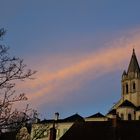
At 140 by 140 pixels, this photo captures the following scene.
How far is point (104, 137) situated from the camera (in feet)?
145

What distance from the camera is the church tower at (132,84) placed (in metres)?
114

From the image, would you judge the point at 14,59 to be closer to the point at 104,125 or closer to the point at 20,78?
the point at 20,78

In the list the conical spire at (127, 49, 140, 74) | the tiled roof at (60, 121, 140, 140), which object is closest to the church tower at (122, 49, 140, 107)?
the conical spire at (127, 49, 140, 74)

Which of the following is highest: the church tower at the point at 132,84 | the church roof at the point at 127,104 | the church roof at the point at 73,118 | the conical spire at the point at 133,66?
the conical spire at the point at 133,66

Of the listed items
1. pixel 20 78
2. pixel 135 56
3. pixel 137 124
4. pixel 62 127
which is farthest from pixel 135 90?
pixel 20 78

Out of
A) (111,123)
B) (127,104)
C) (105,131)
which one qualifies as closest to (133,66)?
(127,104)

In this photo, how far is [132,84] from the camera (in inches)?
4584

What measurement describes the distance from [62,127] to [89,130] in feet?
157

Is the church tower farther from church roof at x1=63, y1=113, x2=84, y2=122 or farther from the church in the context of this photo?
church roof at x1=63, y1=113, x2=84, y2=122

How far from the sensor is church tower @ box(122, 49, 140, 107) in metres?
114

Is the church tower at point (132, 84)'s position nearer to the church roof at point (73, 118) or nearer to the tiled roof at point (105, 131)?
the church roof at point (73, 118)

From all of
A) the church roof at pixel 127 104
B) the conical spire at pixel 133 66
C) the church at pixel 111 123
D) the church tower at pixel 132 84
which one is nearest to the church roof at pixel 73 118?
the church at pixel 111 123

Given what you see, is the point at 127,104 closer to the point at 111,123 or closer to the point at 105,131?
the point at 111,123

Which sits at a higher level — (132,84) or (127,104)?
(132,84)
